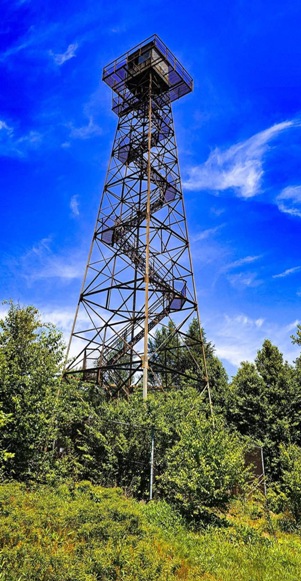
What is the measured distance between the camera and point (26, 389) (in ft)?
42.4

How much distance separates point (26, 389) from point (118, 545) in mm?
6783

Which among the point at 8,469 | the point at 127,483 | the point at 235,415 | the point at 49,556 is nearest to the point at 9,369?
the point at 8,469

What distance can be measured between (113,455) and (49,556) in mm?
7603

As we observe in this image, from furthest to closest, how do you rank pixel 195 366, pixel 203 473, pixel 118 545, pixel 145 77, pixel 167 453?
pixel 195 366, pixel 145 77, pixel 167 453, pixel 203 473, pixel 118 545

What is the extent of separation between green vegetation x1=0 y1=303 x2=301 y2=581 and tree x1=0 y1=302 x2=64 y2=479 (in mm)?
40

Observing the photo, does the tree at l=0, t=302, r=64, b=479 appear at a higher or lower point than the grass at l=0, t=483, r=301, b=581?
higher

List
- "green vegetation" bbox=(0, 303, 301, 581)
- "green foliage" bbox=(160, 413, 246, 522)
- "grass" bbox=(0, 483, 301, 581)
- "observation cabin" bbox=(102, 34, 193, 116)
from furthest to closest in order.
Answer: "observation cabin" bbox=(102, 34, 193, 116), "green foliage" bbox=(160, 413, 246, 522), "green vegetation" bbox=(0, 303, 301, 581), "grass" bbox=(0, 483, 301, 581)

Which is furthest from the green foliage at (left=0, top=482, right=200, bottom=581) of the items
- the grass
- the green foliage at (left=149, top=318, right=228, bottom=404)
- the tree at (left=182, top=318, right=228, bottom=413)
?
the tree at (left=182, top=318, right=228, bottom=413)

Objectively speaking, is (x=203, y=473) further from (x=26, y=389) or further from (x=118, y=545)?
(x=26, y=389)

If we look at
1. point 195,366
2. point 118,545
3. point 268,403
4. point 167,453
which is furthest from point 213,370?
point 118,545

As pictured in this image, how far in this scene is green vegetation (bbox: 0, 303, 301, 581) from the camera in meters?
6.95

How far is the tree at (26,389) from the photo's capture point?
40.5 ft

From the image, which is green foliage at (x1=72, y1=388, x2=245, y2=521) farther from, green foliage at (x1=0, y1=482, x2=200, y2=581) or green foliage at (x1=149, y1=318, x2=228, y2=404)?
green foliage at (x1=149, y1=318, x2=228, y2=404)

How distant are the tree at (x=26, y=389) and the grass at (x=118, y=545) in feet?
5.66
